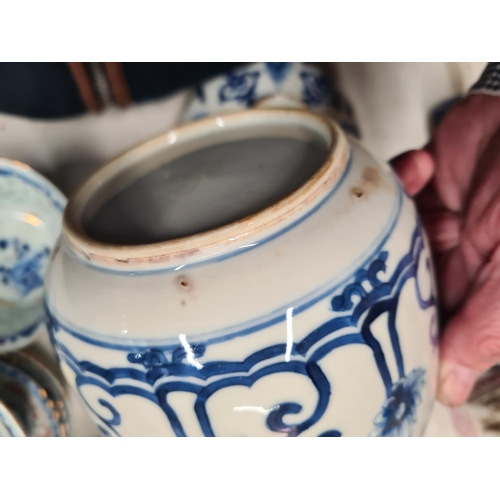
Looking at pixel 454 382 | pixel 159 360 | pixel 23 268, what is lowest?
pixel 454 382

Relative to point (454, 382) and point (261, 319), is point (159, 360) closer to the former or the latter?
point (261, 319)

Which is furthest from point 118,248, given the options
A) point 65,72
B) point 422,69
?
point 422,69

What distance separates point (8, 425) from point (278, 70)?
0.56 metres

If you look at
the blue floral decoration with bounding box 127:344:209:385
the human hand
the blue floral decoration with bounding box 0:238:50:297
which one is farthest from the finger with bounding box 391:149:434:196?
the blue floral decoration with bounding box 0:238:50:297

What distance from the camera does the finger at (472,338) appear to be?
0.45 metres

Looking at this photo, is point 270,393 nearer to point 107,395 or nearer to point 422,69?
point 107,395

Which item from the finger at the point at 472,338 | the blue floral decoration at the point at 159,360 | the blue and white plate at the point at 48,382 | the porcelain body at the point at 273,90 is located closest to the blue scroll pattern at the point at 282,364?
the blue floral decoration at the point at 159,360

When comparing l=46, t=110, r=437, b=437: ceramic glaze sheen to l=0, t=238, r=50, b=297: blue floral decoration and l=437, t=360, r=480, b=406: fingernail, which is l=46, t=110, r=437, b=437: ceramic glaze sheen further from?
l=0, t=238, r=50, b=297: blue floral decoration

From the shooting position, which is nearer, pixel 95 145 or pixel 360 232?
pixel 360 232

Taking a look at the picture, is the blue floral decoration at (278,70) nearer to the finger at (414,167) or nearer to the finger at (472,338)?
the finger at (414,167)

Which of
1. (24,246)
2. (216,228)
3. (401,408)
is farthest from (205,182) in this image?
(24,246)

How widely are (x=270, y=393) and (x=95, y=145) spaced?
46cm

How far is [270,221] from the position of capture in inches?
11.7

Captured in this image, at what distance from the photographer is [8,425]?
489 mm
